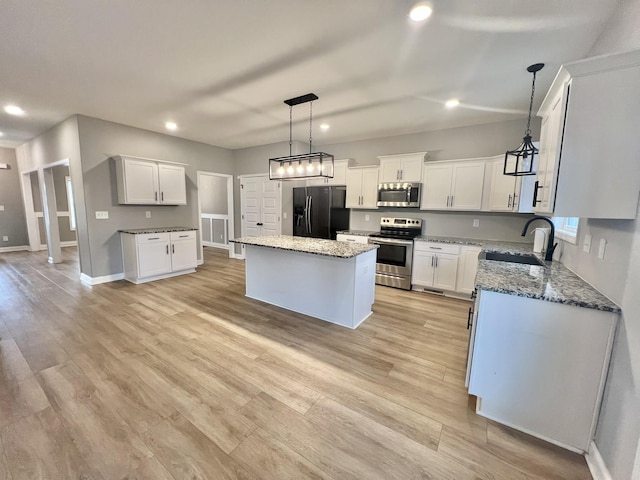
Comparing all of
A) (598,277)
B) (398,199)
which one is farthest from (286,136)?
(598,277)

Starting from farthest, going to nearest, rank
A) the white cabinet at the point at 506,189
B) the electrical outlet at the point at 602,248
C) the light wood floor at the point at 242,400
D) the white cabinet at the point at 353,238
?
1. the white cabinet at the point at 353,238
2. the white cabinet at the point at 506,189
3. the electrical outlet at the point at 602,248
4. the light wood floor at the point at 242,400

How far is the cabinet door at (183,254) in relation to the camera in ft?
16.4

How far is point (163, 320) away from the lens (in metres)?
3.15

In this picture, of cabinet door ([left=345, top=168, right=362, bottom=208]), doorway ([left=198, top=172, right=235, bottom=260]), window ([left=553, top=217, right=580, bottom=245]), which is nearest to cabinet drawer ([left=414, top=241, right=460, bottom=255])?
window ([left=553, top=217, right=580, bottom=245])

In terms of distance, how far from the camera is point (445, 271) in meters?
4.06

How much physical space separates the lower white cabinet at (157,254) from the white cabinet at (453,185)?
4632 millimetres

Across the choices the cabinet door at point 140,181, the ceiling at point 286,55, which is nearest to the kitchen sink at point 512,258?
the ceiling at point 286,55

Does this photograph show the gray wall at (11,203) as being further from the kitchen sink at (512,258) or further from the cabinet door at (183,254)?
the kitchen sink at (512,258)

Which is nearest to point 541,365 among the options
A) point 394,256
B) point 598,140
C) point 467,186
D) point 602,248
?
point 602,248

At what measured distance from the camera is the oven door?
14.1 feet

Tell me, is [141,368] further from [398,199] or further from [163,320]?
[398,199]

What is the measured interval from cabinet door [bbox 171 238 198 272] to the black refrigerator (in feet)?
7.65

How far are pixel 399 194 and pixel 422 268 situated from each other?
4.49ft

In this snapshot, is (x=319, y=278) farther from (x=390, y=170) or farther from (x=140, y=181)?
(x=140, y=181)
